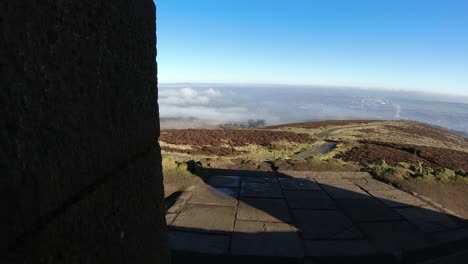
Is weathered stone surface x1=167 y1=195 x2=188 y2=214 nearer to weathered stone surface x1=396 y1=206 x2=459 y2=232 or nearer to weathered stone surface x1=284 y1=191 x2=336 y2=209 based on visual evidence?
weathered stone surface x1=284 y1=191 x2=336 y2=209

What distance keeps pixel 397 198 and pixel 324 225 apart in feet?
8.68

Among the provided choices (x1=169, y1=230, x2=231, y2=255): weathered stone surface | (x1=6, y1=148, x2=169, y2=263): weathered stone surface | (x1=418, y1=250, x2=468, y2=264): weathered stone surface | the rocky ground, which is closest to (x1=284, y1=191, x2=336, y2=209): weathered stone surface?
(x1=418, y1=250, x2=468, y2=264): weathered stone surface

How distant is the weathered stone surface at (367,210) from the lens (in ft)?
19.1

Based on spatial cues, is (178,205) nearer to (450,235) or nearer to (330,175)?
(450,235)

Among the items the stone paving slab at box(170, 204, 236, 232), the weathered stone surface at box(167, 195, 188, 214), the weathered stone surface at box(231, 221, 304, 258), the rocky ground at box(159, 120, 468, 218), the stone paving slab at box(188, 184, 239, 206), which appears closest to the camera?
the weathered stone surface at box(231, 221, 304, 258)

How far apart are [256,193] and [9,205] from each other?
6.74 m

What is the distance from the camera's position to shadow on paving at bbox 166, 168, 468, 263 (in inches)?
175

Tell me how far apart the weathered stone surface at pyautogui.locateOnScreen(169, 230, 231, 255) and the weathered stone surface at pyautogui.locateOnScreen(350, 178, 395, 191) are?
15.3 ft

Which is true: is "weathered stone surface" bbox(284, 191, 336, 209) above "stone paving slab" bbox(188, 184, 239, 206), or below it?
below

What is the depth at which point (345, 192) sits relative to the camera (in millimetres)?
7426

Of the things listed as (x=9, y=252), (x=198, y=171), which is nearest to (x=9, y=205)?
(x=9, y=252)

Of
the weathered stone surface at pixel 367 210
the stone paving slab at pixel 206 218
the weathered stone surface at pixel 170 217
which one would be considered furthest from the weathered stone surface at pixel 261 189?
the weathered stone surface at pixel 170 217

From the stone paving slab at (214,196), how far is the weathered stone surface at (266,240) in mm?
1160

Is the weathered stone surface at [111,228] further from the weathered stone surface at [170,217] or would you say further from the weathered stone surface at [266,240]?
the weathered stone surface at [170,217]
